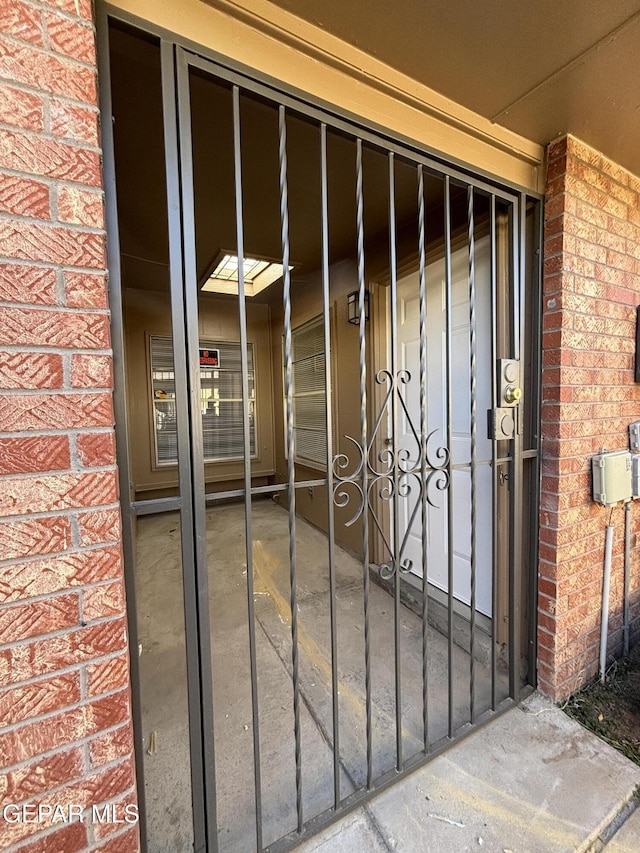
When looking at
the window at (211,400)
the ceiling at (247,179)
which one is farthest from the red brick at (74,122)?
the window at (211,400)

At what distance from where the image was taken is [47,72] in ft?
2.22

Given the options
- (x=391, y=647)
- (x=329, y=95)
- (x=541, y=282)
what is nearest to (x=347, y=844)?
(x=391, y=647)

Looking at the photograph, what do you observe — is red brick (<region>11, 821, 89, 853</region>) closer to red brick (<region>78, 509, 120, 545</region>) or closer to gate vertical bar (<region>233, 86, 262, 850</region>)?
gate vertical bar (<region>233, 86, 262, 850</region>)

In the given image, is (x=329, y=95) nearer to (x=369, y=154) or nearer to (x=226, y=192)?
(x=369, y=154)

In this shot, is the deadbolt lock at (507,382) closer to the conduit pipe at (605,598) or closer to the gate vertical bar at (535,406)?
the gate vertical bar at (535,406)

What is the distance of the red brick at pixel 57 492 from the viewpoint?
0.66 meters

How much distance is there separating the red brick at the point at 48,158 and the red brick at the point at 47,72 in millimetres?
94

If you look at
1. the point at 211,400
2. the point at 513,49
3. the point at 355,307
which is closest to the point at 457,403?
the point at 355,307

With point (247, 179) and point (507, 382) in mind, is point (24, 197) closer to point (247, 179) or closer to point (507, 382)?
point (247, 179)

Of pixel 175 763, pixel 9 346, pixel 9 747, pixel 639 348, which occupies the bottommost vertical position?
pixel 175 763

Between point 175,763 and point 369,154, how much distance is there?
256 cm

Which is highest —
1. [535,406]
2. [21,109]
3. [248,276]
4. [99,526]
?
[248,276]

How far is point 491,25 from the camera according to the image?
0.99 m

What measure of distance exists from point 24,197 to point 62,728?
100 centimetres
